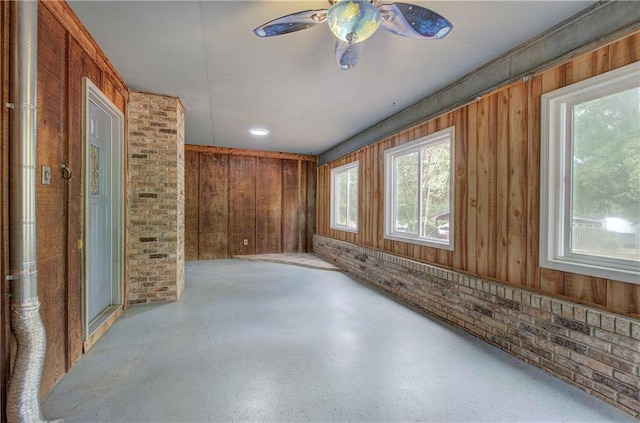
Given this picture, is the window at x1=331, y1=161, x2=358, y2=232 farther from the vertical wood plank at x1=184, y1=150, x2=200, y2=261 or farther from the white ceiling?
the vertical wood plank at x1=184, y1=150, x2=200, y2=261

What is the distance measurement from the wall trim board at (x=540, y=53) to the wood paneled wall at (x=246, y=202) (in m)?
4.10

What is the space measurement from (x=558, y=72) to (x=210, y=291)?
461cm

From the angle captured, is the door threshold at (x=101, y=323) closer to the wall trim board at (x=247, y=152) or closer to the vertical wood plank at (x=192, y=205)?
the vertical wood plank at (x=192, y=205)

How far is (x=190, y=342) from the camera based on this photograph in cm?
260

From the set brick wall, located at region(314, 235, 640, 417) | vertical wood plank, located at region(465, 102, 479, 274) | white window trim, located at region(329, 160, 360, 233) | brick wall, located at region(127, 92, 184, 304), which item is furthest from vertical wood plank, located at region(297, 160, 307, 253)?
vertical wood plank, located at region(465, 102, 479, 274)

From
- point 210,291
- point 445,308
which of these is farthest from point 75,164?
point 445,308

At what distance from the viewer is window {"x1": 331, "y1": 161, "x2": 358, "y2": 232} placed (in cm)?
573

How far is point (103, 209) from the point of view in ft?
9.90

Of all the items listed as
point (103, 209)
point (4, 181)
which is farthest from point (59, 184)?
point (103, 209)

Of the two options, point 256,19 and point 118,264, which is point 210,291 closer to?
point 118,264

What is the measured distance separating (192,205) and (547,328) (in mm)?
6582

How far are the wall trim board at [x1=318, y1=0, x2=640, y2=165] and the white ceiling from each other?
0.09 metres

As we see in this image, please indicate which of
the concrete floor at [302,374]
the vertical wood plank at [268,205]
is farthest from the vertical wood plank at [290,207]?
the concrete floor at [302,374]

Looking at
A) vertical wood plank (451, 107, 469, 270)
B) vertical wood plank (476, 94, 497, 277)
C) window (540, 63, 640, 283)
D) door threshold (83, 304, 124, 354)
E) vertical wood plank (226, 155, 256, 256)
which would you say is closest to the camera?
window (540, 63, 640, 283)
